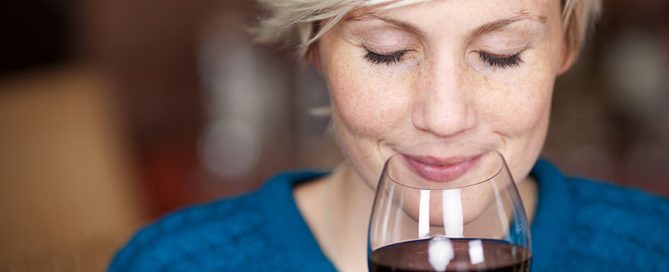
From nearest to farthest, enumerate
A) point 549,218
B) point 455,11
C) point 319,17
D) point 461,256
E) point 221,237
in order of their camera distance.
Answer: point 461,256 < point 455,11 < point 319,17 < point 549,218 < point 221,237

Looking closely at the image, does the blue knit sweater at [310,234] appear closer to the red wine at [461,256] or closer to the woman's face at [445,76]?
the woman's face at [445,76]

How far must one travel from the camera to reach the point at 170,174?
4.65 metres

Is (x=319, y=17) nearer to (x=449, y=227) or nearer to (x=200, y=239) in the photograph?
(x=449, y=227)

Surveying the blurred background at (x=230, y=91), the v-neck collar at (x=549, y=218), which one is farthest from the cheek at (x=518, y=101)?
the blurred background at (x=230, y=91)

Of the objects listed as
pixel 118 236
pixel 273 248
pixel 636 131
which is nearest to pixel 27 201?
pixel 118 236

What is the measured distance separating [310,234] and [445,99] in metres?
0.40

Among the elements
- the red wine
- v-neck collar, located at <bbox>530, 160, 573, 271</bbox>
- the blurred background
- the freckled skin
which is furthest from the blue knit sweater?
the blurred background

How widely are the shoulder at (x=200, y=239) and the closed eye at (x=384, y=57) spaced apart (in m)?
0.40

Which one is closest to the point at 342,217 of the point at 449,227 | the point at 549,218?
the point at 549,218

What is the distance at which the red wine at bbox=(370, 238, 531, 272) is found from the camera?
987 mm

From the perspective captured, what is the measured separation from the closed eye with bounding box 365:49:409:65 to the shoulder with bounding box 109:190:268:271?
1.30ft

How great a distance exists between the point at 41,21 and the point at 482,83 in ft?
11.9

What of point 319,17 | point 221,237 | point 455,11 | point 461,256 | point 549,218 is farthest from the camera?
point 221,237

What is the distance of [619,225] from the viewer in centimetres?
150
